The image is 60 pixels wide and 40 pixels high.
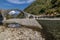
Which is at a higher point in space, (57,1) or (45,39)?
(45,39)

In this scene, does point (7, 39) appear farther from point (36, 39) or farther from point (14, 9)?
point (14, 9)

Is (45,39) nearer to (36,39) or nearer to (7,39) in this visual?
(36,39)

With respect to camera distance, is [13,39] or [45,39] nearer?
[13,39]

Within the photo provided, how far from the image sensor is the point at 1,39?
968 inches

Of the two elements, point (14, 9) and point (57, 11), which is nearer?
point (14, 9)

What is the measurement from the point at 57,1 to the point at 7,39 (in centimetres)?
14693

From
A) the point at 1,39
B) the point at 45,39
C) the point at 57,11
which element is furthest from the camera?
the point at 57,11

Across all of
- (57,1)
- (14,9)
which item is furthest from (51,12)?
(14,9)

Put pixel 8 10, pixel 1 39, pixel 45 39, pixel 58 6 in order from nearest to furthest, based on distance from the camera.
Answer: pixel 1 39 → pixel 45 39 → pixel 8 10 → pixel 58 6

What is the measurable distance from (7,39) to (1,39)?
2.78 feet

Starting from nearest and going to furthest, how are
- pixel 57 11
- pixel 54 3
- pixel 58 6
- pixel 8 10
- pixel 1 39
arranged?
pixel 1 39, pixel 8 10, pixel 57 11, pixel 58 6, pixel 54 3

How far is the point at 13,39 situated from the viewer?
25.1 meters

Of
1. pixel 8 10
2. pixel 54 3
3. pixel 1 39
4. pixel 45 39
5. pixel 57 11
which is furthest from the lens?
pixel 54 3

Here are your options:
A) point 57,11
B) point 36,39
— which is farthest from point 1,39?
point 57,11
